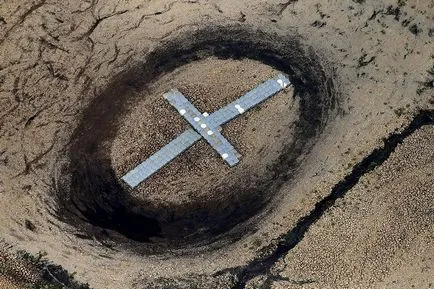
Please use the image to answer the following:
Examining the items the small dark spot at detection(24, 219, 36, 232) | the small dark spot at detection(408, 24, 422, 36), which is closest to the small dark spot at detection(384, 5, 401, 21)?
the small dark spot at detection(408, 24, 422, 36)

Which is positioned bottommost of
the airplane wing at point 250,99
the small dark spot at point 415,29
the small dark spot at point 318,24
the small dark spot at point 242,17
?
the small dark spot at point 415,29

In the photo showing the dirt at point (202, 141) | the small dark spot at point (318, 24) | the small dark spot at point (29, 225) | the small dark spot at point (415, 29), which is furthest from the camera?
the small dark spot at point (318, 24)

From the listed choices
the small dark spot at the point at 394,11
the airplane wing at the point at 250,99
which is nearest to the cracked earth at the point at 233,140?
the small dark spot at the point at 394,11

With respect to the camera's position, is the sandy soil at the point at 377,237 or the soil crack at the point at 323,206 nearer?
the sandy soil at the point at 377,237

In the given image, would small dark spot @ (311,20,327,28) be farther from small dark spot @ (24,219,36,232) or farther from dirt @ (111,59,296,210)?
small dark spot @ (24,219,36,232)

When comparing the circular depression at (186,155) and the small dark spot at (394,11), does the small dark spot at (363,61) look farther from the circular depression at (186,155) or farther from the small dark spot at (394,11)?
the small dark spot at (394,11)

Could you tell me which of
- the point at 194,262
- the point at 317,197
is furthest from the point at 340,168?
the point at 194,262

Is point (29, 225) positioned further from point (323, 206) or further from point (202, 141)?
point (323, 206)
